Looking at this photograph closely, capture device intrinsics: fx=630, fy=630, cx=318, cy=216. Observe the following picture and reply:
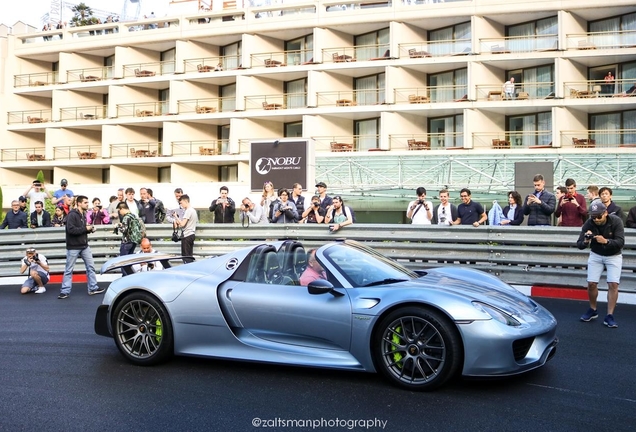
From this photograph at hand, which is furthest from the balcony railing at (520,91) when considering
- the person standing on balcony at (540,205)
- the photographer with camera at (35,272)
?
the photographer with camera at (35,272)

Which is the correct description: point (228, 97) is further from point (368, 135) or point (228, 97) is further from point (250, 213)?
point (250, 213)

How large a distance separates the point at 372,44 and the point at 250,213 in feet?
83.0

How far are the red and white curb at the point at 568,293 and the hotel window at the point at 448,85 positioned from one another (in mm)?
24212

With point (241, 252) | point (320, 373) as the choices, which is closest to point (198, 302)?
point (241, 252)

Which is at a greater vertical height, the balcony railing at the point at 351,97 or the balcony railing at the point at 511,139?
the balcony railing at the point at 351,97

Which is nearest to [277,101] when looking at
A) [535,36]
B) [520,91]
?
[520,91]

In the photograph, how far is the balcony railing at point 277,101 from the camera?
122 ft

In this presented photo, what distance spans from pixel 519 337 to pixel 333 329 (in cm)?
155

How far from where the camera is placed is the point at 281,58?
124 feet

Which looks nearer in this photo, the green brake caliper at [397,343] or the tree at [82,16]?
the green brake caliper at [397,343]

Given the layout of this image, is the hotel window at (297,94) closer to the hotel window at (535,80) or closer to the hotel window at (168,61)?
the hotel window at (168,61)

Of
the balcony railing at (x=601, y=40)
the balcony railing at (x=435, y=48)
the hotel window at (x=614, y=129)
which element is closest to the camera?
the balcony railing at (x=601, y=40)

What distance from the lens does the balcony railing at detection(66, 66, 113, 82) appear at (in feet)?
138

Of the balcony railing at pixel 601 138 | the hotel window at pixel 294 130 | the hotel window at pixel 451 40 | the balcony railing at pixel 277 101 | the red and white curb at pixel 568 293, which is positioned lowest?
the red and white curb at pixel 568 293
